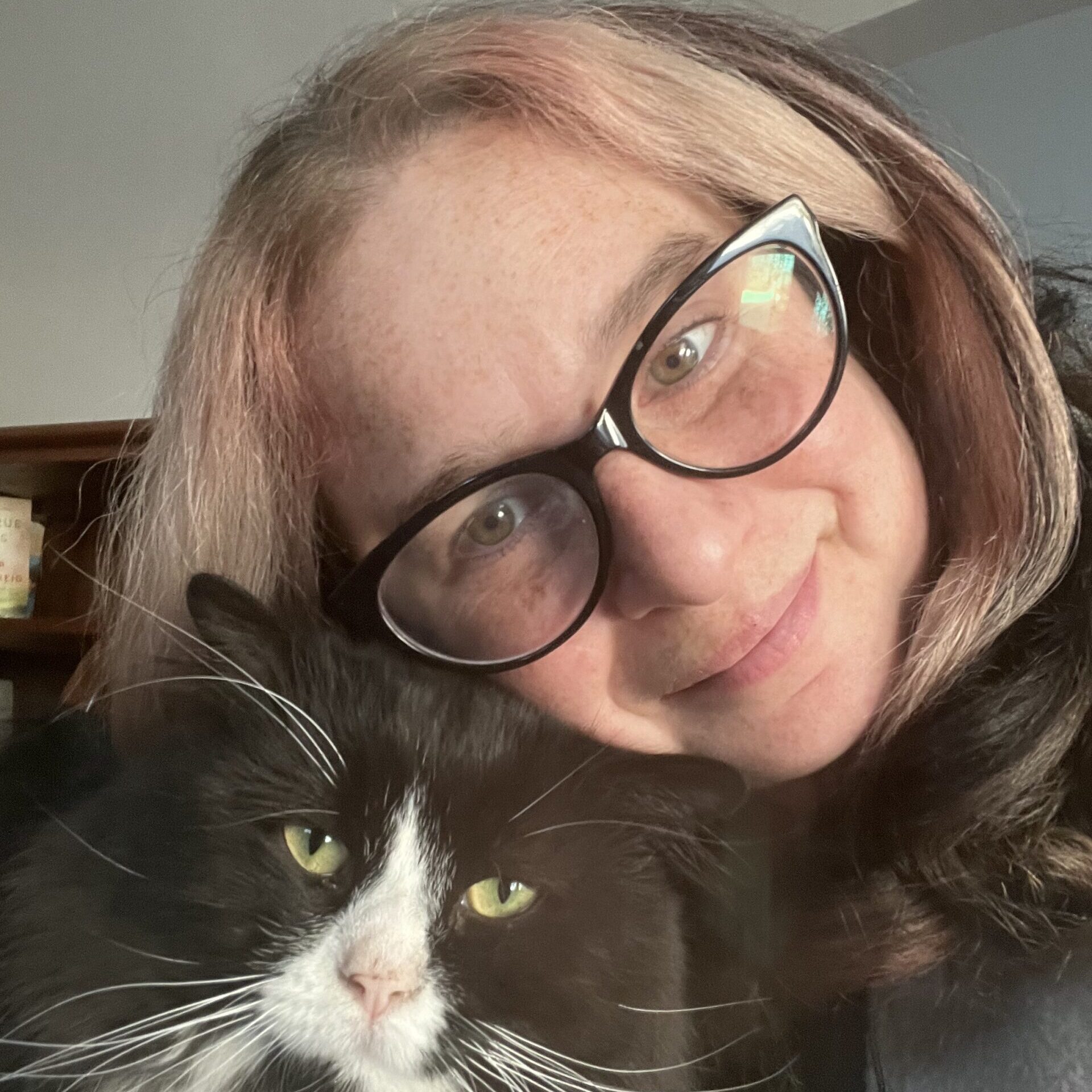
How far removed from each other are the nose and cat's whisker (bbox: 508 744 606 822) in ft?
0.22

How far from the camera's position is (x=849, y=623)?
0.44 metres

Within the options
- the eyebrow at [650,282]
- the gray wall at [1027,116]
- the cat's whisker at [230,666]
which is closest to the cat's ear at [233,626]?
the cat's whisker at [230,666]

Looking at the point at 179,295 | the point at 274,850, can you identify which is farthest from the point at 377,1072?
the point at 179,295

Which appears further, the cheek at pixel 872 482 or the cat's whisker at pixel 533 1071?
the cheek at pixel 872 482

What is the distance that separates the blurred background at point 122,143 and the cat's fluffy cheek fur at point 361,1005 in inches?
14.6

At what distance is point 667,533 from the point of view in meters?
0.42

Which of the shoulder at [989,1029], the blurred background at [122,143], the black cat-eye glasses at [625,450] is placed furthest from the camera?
the blurred background at [122,143]

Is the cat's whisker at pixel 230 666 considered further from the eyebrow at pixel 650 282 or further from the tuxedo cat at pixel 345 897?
the eyebrow at pixel 650 282

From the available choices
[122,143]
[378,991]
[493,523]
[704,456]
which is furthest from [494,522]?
[122,143]

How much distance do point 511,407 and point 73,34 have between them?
0.46m

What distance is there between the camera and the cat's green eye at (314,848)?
0.37m

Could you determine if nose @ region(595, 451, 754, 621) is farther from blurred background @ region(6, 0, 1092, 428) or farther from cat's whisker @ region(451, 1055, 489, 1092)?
blurred background @ region(6, 0, 1092, 428)

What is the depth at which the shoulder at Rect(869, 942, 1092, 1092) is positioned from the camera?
33cm

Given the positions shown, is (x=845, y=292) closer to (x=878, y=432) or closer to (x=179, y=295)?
(x=878, y=432)
